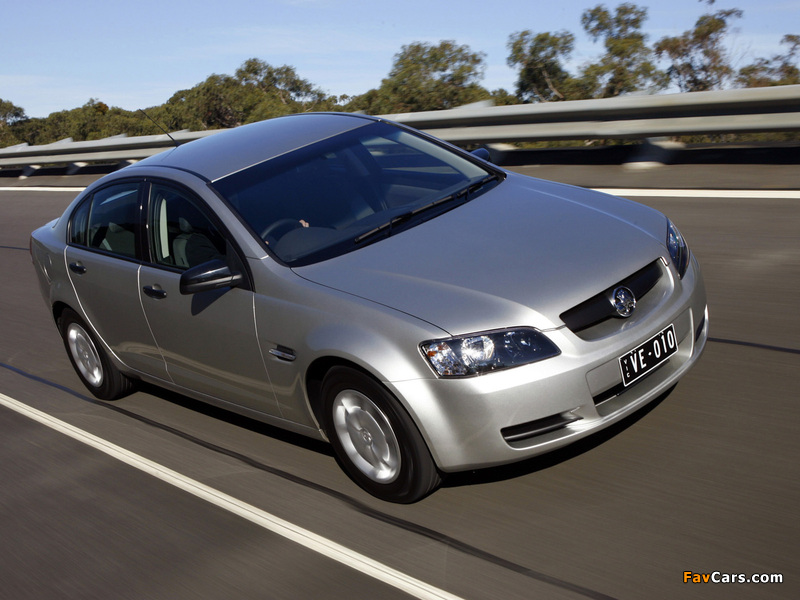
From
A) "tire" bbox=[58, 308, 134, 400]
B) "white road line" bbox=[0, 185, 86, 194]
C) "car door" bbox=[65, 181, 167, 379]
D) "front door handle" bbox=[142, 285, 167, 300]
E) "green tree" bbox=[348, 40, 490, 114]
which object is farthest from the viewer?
"green tree" bbox=[348, 40, 490, 114]

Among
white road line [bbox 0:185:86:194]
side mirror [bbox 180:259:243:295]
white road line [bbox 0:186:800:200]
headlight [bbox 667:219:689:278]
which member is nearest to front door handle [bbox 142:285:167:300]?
side mirror [bbox 180:259:243:295]

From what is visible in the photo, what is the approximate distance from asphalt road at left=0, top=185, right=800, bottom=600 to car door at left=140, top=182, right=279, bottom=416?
Answer: 0.41 m

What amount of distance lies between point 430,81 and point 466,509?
20.1 metres

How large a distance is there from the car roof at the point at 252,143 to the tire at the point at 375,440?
148cm

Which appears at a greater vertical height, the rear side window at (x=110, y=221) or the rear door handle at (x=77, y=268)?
the rear side window at (x=110, y=221)

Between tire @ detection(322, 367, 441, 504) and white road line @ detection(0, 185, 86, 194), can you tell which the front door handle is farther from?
white road line @ detection(0, 185, 86, 194)

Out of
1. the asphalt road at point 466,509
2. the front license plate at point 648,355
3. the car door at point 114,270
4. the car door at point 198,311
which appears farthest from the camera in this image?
the car door at point 114,270

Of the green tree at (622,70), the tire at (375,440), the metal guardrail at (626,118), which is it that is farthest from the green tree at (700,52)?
the tire at (375,440)

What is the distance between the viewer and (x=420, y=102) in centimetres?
2264

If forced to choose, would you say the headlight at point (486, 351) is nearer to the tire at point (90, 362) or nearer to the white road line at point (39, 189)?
the tire at point (90, 362)

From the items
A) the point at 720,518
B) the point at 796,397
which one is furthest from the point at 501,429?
the point at 796,397

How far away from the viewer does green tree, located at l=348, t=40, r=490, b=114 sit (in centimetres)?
2264

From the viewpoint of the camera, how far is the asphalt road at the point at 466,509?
3.27m

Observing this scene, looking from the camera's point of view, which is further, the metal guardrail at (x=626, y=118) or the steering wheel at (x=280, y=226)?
the metal guardrail at (x=626, y=118)
